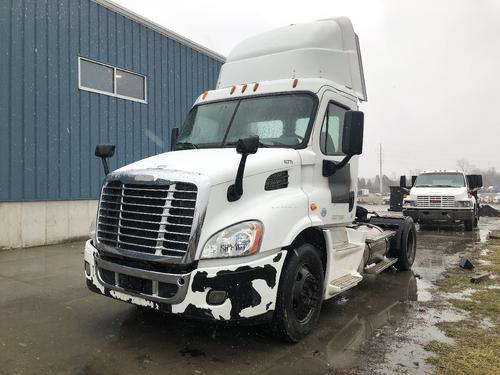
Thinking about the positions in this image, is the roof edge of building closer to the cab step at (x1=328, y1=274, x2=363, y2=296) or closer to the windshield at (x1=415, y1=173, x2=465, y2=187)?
the windshield at (x1=415, y1=173, x2=465, y2=187)

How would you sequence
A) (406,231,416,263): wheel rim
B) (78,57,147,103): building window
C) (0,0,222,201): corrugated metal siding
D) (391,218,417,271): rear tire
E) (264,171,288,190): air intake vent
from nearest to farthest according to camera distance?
(264,171,288,190): air intake vent → (391,218,417,271): rear tire → (406,231,416,263): wheel rim → (0,0,222,201): corrugated metal siding → (78,57,147,103): building window

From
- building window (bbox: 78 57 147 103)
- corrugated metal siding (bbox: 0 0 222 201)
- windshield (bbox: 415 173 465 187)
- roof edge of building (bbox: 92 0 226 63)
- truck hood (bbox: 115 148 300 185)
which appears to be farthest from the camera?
windshield (bbox: 415 173 465 187)

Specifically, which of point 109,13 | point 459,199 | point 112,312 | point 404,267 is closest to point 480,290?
point 404,267

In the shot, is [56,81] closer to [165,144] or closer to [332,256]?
[165,144]

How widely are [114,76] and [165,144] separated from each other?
109 inches

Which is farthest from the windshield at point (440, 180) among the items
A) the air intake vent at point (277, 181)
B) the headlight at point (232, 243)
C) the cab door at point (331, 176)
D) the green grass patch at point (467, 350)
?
the headlight at point (232, 243)

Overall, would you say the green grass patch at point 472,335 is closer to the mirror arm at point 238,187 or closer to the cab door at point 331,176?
the cab door at point 331,176

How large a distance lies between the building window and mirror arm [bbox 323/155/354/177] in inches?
333

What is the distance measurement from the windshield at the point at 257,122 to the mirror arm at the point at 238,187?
99 cm

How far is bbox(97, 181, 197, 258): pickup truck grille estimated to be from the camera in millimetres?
3643

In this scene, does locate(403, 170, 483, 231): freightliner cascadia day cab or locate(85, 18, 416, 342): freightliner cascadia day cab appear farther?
locate(403, 170, 483, 231): freightliner cascadia day cab

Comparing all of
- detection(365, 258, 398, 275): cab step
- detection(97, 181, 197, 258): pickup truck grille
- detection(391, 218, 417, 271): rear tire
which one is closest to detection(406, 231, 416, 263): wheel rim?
detection(391, 218, 417, 271): rear tire

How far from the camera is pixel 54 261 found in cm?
826

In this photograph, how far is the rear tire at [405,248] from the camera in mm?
7711
